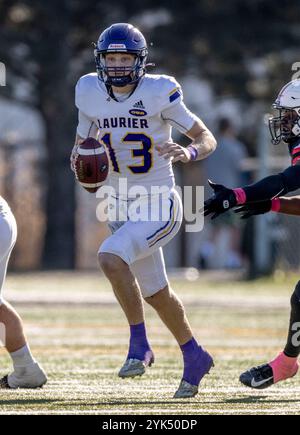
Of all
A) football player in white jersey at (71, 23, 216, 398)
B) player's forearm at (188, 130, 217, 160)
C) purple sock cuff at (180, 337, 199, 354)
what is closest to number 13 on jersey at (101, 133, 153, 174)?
football player in white jersey at (71, 23, 216, 398)

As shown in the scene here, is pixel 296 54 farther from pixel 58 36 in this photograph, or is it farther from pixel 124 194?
pixel 124 194

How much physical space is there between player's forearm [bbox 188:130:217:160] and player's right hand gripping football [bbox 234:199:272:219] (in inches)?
17.9

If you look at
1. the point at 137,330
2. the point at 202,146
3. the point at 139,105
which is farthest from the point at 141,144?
the point at 137,330

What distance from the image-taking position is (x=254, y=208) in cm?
637

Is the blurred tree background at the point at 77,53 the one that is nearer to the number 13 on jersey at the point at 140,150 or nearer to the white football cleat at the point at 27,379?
the number 13 on jersey at the point at 140,150

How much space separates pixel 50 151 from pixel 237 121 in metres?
3.67

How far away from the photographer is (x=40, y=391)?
6.64 metres

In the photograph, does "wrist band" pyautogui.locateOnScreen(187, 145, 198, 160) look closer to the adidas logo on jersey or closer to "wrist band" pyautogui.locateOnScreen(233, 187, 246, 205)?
the adidas logo on jersey

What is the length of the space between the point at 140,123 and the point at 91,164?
0.41 metres

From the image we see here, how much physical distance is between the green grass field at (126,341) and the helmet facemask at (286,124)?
4.36ft

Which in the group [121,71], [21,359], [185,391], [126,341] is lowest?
[126,341]

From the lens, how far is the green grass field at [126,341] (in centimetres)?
613

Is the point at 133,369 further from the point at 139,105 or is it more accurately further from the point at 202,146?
the point at 139,105

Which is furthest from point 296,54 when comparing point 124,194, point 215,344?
point 124,194
